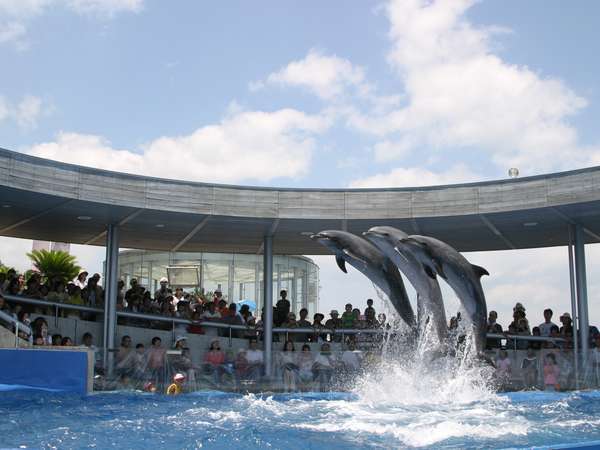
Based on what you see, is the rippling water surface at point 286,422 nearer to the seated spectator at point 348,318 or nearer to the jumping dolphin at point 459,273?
the jumping dolphin at point 459,273

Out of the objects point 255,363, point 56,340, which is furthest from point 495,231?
point 56,340

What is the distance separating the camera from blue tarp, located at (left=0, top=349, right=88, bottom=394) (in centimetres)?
1280

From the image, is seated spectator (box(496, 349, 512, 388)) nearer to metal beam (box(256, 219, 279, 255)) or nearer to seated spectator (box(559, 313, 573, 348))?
seated spectator (box(559, 313, 573, 348))

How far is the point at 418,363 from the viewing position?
13727 millimetres

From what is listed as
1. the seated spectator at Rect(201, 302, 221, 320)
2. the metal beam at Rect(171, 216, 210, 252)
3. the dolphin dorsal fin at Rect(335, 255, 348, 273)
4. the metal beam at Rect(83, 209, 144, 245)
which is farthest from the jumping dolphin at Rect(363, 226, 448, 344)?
the seated spectator at Rect(201, 302, 221, 320)

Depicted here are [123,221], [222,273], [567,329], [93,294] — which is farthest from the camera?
[222,273]

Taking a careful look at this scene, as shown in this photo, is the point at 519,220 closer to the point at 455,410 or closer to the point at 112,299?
the point at 455,410

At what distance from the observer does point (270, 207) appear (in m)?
16.7

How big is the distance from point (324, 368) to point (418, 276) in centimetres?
293

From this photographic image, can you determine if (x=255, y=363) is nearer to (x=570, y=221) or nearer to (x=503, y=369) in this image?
(x=503, y=369)

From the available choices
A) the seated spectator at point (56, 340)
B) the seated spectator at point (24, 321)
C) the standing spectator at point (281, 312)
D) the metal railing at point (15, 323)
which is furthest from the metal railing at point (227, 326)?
the metal railing at point (15, 323)

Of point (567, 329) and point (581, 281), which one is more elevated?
point (581, 281)

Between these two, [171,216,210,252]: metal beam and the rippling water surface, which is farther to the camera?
[171,216,210,252]: metal beam

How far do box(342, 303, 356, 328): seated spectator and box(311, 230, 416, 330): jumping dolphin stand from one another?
4.25 m
